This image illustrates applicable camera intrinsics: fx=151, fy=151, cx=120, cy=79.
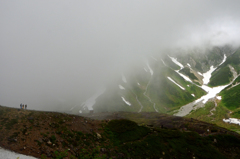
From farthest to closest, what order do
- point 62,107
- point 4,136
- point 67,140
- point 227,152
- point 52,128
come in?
point 62,107
point 227,152
point 52,128
point 67,140
point 4,136

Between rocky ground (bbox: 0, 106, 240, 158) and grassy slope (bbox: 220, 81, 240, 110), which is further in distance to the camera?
grassy slope (bbox: 220, 81, 240, 110)

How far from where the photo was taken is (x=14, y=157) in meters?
21.3

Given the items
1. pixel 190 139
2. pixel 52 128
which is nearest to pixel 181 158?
pixel 190 139

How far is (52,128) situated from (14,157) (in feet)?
26.6

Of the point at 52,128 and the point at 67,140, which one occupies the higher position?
the point at 52,128

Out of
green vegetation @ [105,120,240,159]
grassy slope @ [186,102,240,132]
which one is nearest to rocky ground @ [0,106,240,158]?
green vegetation @ [105,120,240,159]

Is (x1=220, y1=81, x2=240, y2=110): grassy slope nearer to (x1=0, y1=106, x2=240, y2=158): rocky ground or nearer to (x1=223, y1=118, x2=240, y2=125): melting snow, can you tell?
(x1=223, y1=118, x2=240, y2=125): melting snow

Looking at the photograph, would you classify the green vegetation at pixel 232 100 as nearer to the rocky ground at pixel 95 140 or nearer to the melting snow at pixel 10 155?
the rocky ground at pixel 95 140

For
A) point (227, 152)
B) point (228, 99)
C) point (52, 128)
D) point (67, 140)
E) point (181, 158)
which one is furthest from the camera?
point (228, 99)

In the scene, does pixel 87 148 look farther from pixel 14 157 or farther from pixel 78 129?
pixel 14 157

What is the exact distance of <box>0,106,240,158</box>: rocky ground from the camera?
79.0 feet

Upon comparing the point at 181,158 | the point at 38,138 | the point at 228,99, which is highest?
the point at 228,99

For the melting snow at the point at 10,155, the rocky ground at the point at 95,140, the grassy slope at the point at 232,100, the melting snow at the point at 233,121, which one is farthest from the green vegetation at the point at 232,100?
the melting snow at the point at 10,155

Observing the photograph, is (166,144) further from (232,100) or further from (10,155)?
(232,100)
